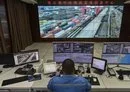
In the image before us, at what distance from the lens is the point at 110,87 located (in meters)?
2.27

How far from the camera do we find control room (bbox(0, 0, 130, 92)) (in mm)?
2326

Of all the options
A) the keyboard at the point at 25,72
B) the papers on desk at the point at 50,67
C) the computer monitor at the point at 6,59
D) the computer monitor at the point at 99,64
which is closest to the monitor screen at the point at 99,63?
the computer monitor at the point at 99,64

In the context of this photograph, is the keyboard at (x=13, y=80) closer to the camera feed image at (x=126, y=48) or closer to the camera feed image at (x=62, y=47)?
the camera feed image at (x=62, y=47)

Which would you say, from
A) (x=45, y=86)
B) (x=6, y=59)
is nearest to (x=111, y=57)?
(x=45, y=86)

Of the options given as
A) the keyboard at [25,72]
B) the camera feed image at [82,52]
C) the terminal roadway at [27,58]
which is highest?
the camera feed image at [82,52]

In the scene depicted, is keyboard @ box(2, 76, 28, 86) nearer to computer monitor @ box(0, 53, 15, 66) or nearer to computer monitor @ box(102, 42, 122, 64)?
computer monitor @ box(0, 53, 15, 66)

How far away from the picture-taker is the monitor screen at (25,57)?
2.97m

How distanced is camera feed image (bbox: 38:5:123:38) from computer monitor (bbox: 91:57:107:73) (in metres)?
4.77

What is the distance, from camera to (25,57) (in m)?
3.05

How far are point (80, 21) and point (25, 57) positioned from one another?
479 centimetres

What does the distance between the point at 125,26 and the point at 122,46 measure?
518cm

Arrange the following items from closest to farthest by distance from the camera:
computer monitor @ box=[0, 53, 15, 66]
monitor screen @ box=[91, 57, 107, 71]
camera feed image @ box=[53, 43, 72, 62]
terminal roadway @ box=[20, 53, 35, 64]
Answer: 1. monitor screen @ box=[91, 57, 107, 71]
2. camera feed image @ box=[53, 43, 72, 62]
3. computer monitor @ box=[0, 53, 15, 66]
4. terminal roadway @ box=[20, 53, 35, 64]

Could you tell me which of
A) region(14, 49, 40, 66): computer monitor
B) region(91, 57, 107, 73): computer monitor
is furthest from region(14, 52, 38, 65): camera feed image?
region(91, 57, 107, 73): computer monitor

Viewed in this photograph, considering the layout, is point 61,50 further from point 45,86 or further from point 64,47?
point 45,86
